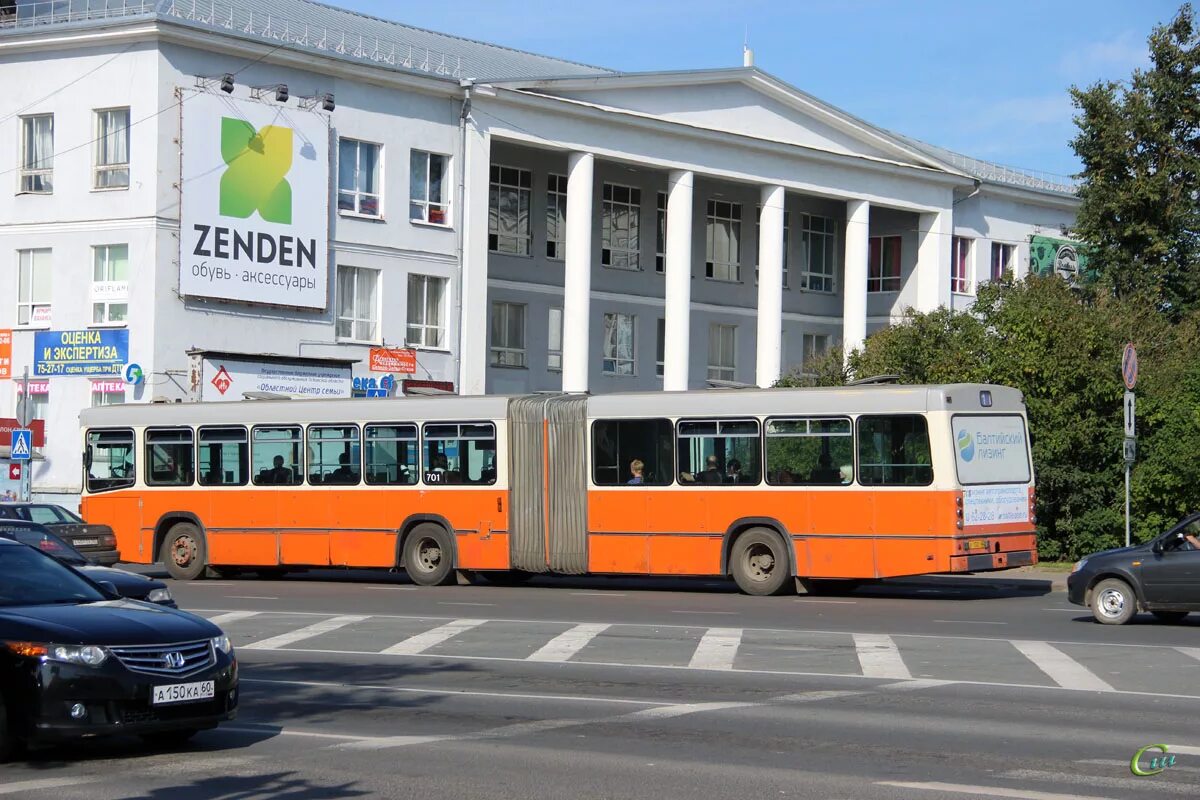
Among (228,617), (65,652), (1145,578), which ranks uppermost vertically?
(65,652)

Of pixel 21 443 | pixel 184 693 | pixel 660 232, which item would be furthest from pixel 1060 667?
pixel 660 232

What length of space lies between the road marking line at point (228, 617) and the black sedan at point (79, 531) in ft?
27.8

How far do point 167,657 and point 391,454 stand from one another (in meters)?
18.2

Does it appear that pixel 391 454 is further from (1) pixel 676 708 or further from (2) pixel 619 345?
(2) pixel 619 345

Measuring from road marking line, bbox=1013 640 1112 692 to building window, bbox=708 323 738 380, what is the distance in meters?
43.5

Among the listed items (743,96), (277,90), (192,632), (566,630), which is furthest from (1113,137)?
(192,632)

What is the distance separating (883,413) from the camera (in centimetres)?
2442

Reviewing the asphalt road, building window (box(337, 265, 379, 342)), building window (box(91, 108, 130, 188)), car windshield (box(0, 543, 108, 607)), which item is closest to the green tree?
building window (box(337, 265, 379, 342))

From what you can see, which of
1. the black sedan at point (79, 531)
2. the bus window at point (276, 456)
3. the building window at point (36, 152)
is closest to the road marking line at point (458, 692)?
the bus window at point (276, 456)

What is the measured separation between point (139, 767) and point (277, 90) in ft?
119

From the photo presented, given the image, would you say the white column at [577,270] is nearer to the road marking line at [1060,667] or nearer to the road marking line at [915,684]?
the road marking line at [1060,667]

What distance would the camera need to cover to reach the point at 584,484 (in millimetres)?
26812

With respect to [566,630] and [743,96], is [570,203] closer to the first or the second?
[743,96]

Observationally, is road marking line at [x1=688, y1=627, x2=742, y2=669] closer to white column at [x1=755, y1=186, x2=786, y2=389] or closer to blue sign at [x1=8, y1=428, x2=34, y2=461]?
blue sign at [x1=8, y1=428, x2=34, y2=461]
